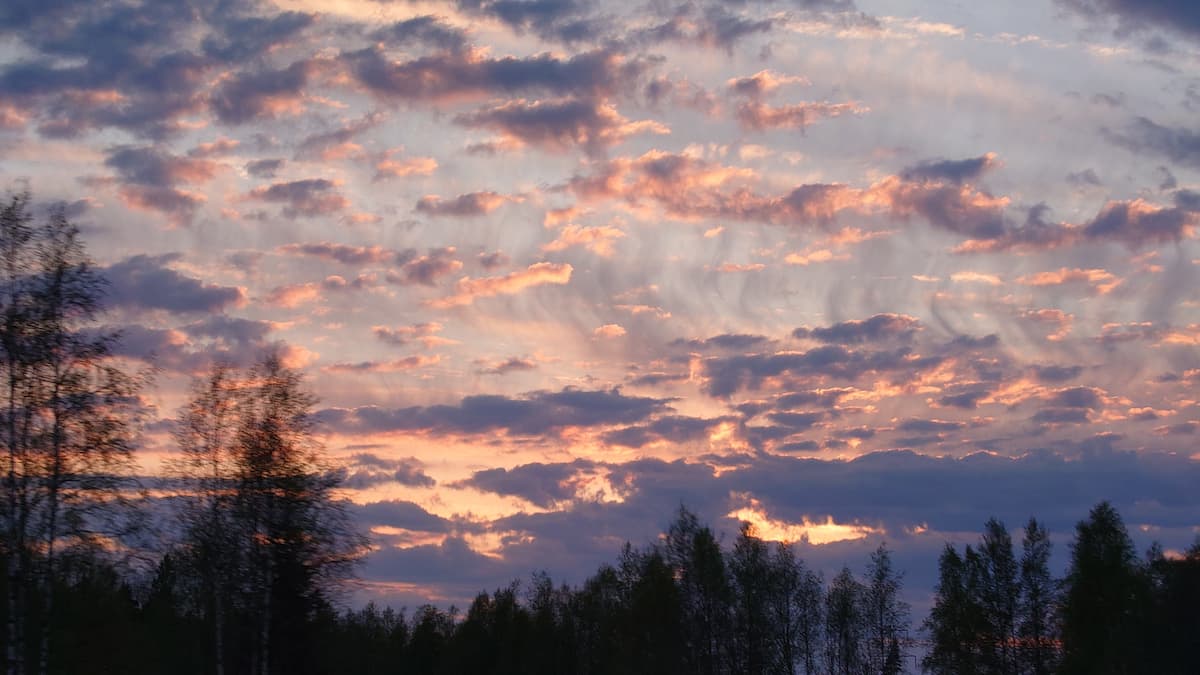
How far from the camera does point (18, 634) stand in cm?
3544

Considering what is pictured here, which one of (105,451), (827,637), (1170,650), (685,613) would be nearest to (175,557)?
(105,451)

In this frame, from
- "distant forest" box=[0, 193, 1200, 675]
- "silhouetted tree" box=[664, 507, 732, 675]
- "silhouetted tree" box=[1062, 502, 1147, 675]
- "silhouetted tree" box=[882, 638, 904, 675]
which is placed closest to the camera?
"distant forest" box=[0, 193, 1200, 675]

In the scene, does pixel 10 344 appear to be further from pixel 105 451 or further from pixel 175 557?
pixel 175 557

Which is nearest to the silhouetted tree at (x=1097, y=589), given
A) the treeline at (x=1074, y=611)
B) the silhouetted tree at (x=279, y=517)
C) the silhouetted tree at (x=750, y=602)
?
the treeline at (x=1074, y=611)

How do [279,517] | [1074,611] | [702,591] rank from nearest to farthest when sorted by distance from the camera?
[279,517] < [1074,611] < [702,591]

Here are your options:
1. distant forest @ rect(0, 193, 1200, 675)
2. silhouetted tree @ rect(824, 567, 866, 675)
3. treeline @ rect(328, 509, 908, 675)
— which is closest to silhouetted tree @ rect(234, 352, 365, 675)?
distant forest @ rect(0, 193, 1200, 675)

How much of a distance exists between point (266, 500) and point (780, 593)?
77.8 meters

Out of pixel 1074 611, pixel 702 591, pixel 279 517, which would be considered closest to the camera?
pixel 279 517

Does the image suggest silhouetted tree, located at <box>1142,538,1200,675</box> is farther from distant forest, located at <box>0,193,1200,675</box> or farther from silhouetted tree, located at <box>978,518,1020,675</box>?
silhouetted tree, located at <box>978,518,1020,675</box>

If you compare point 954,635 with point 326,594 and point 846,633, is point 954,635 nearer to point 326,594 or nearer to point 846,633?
point 846,633

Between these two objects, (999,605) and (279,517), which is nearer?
(279,517)

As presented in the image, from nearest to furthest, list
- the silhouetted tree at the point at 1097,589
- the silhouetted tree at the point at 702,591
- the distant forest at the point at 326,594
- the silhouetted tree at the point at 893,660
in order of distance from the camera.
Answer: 1. the distant forest at the point at 326,594
2. the silhouetted tree at the point at 1097,589
3. the silhouetted tree at the point at 702,591
4. the silhouetted tree at the point at 893,660

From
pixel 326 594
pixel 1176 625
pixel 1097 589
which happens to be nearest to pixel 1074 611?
pixel 1097 589

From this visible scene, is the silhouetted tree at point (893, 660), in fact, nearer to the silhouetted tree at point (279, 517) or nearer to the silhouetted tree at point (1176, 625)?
the silhouetted tree at point (1176, 625)
